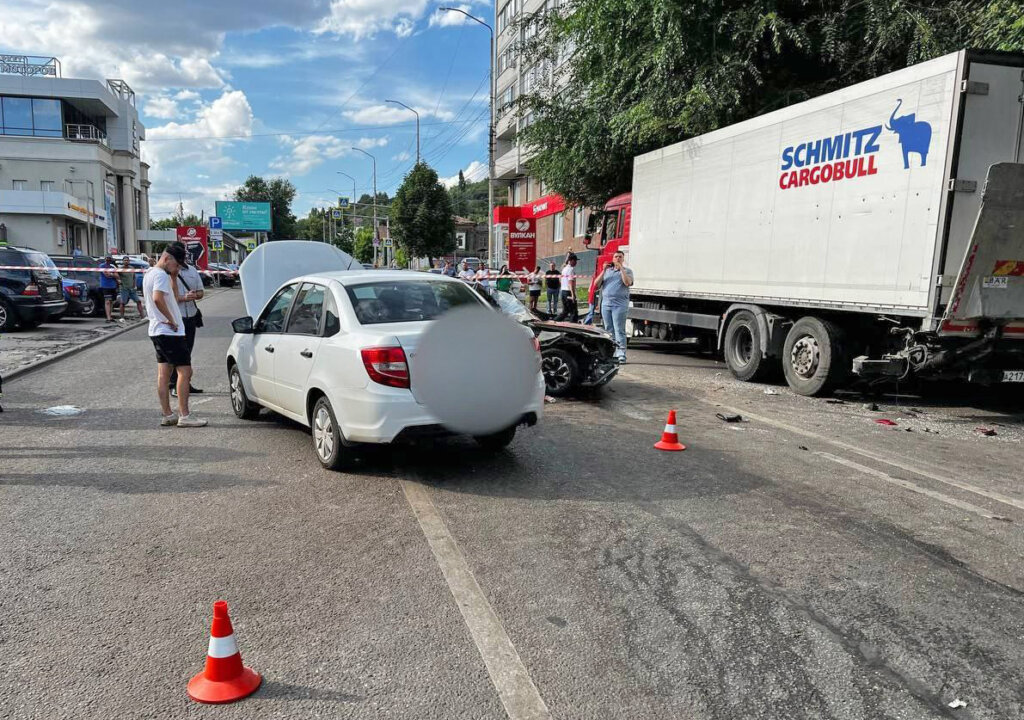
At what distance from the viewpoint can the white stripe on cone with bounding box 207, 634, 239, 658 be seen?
2.80m

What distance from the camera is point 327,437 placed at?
5.75 metres

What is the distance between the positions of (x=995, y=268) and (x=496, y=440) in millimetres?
5493

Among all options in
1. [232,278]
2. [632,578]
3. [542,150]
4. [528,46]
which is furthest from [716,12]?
[232,278]

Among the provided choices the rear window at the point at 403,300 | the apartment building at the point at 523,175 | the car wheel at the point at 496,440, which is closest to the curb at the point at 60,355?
the rear window at the point at 403,300

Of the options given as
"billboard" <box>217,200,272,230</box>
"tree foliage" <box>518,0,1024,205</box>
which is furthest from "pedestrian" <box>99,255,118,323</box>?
"billboard" <box>217,200,272,230</box>

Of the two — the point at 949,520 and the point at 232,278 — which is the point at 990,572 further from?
the point at 232,278

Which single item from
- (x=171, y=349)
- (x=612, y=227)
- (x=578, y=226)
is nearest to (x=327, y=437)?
(x=171, y=349)

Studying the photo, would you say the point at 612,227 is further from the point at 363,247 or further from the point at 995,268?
the point at 363,247

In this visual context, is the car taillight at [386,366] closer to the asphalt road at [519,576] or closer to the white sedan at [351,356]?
the white sedan at [351,356]

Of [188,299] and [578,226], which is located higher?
[578,226]

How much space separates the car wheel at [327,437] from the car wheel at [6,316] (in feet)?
43.5

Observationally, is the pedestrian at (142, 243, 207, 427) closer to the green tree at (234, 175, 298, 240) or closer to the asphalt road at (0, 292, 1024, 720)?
the asphalt road at (0, 292, 1024, 720)

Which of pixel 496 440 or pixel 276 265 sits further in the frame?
pixel 276 265

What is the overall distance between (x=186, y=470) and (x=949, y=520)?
5544mm
